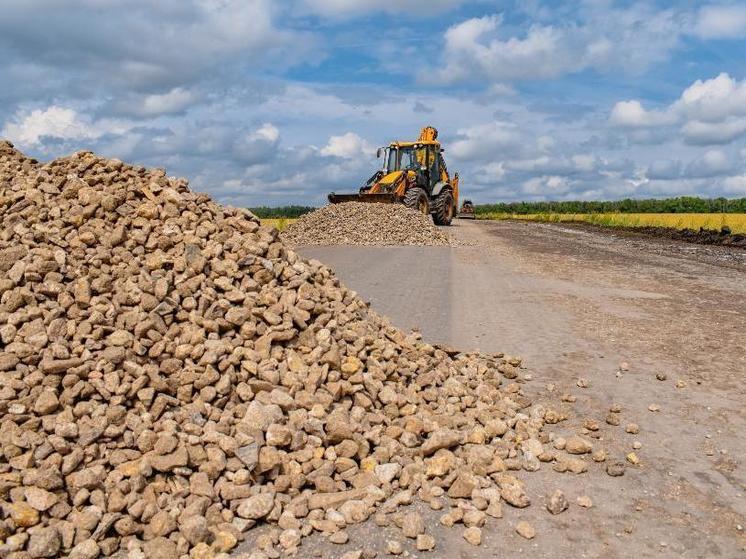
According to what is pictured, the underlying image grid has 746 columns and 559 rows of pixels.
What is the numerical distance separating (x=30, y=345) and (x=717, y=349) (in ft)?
23.8

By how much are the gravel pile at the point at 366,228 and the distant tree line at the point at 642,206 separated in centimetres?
3940

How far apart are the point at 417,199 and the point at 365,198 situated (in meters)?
2.10

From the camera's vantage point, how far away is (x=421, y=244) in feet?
69.1

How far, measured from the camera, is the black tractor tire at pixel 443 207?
27.1 meters

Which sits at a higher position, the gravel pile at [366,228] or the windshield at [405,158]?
the windshield at [405,158]

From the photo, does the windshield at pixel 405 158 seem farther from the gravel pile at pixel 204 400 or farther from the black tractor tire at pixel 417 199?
the gravel pile at pixel 204 400

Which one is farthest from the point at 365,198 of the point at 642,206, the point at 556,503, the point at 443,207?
the point at 642,206

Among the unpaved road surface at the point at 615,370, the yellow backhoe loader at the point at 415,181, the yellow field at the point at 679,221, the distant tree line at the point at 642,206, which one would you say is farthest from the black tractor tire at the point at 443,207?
the distant tree line at the point at 642,206

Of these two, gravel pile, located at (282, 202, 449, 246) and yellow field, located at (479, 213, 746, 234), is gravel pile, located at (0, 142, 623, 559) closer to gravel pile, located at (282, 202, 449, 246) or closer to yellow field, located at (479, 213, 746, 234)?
gravel pile, located at (282, 202, 449, 246)

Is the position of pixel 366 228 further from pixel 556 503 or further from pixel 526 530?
pixel 526 530

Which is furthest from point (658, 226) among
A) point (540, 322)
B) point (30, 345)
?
point (30, 345)

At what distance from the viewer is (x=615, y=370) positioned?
6.78 metres

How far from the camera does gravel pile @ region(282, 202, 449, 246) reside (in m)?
21.5

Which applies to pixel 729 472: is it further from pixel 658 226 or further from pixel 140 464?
pixel 658 226
